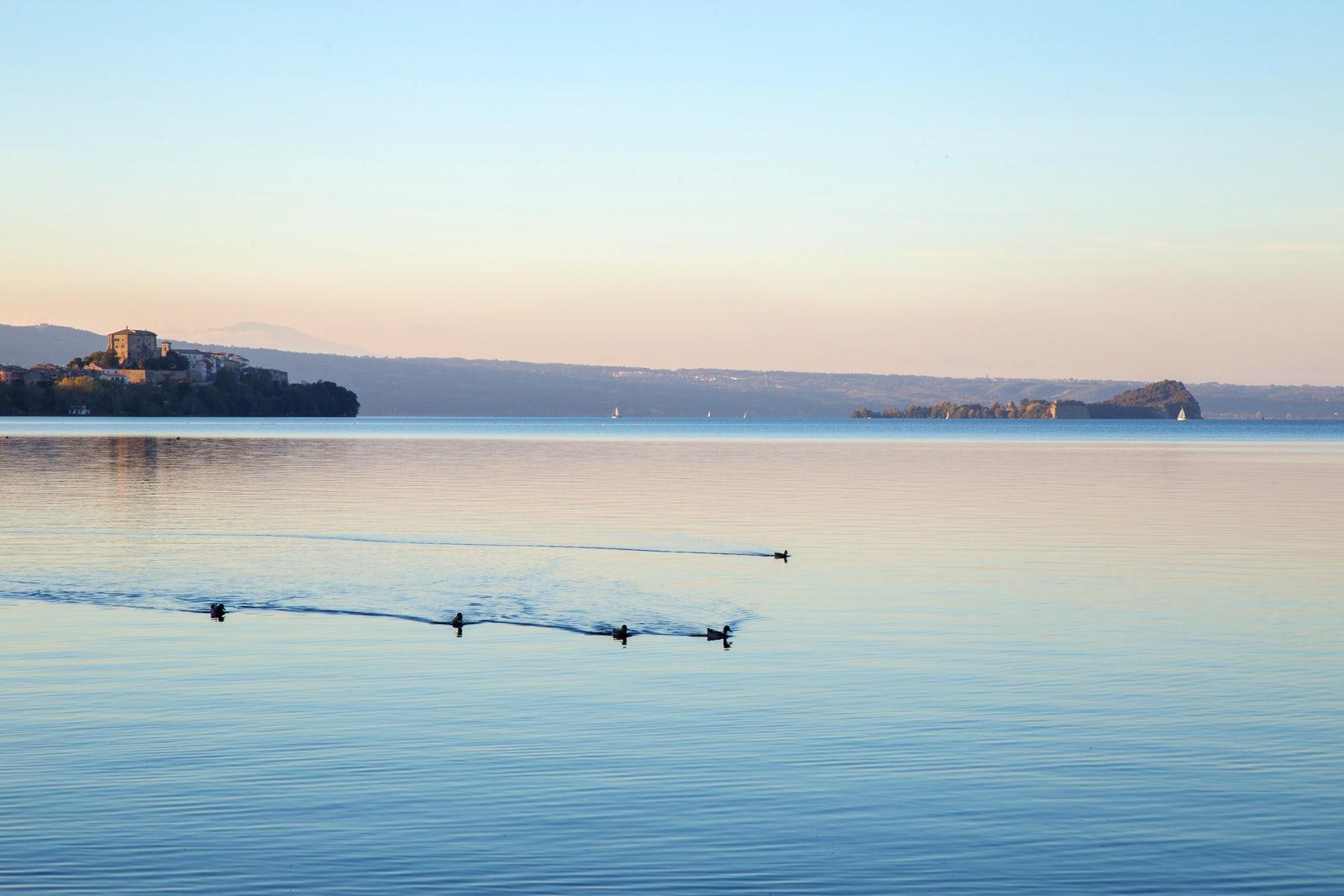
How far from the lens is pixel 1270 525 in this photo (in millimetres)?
52812

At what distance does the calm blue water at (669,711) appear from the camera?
13586mm

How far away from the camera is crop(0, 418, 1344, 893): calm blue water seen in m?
13.6

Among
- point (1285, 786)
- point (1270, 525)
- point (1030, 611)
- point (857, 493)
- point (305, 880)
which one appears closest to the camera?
point (305, 880)

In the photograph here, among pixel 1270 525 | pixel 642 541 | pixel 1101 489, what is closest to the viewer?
pixel 642 541

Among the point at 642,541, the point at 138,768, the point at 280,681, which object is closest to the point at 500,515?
the point at 642,541

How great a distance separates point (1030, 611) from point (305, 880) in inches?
817

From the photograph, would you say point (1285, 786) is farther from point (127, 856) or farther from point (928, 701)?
point (127, 856)

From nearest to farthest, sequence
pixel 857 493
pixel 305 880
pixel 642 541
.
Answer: pixel 305 880, pixel 642 541, pixel 857 493

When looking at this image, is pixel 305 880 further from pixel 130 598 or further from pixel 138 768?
pixel 130 598

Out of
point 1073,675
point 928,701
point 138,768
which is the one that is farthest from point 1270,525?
point 138,768

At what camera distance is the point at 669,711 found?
65.7 ft

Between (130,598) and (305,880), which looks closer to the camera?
(305,880)

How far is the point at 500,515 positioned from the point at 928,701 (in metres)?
37.2

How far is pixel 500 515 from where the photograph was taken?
5647 cm
